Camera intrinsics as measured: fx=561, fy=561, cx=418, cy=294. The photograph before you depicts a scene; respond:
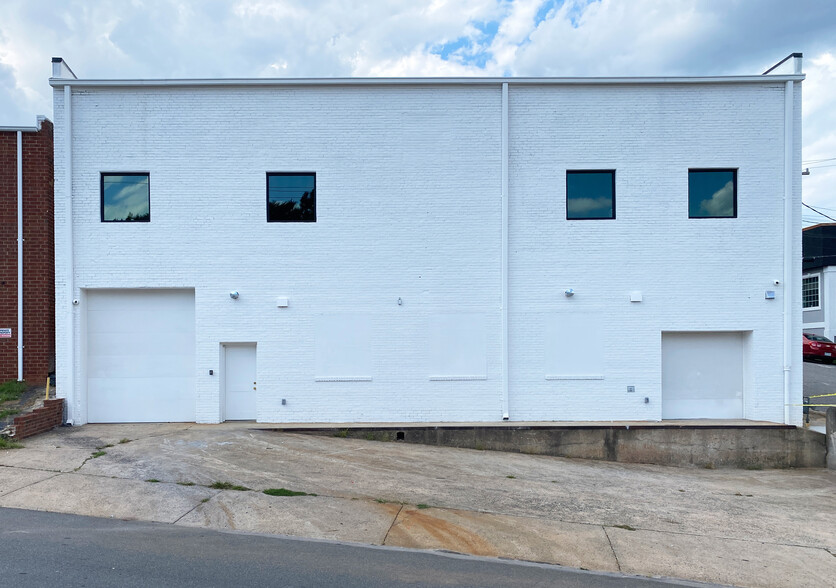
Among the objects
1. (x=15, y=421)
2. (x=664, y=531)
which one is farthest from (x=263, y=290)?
(x=664, y=531)

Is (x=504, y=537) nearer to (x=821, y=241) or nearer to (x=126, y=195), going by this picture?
(x=126, y=195)

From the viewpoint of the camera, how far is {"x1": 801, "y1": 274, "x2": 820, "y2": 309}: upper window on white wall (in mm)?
35438

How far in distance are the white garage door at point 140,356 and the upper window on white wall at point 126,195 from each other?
1.83m

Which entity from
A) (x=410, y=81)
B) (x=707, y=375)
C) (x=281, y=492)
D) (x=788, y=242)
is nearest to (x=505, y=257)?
(x=410, y=81)

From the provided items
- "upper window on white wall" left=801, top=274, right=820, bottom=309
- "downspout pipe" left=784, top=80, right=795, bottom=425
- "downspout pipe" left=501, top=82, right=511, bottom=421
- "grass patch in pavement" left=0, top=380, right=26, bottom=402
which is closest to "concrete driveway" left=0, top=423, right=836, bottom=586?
"downspout pipe" left=501, top=82, right=511, bottom=421

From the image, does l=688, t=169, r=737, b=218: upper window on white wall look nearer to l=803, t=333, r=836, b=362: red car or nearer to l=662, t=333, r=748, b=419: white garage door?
l=662, t=333, r=748, b=419: white garage door

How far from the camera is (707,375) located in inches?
541

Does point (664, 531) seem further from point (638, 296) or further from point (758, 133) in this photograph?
point (758, 133)

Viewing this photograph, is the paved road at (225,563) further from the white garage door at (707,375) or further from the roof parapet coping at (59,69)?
the roof parapet coping at (59,69)

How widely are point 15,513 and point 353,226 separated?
8290 mm

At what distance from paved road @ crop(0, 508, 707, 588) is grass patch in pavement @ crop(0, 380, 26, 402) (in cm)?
773

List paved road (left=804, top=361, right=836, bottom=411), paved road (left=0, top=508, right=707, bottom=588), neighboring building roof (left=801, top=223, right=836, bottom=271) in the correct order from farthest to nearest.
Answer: neighboring building roof (left=801, top=223, right=836, bottom=271)
paved road (left=804, top=361, right=836, bottom=411)
paved road (left=0, top=508, right=707, bottom=588)

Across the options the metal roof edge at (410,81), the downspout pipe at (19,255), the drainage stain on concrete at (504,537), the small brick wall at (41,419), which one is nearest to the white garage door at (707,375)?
the metal roof edge at (410,81)

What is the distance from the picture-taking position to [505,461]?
37.4ft
